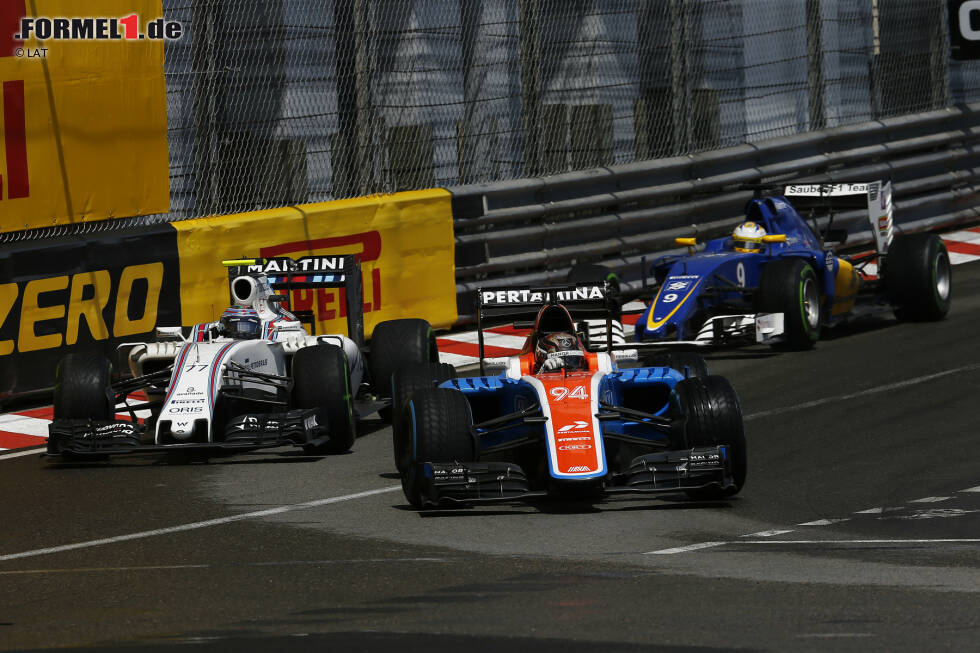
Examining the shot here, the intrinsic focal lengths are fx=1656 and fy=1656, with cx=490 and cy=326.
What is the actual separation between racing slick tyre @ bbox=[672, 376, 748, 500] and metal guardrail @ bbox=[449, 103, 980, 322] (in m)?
6.93

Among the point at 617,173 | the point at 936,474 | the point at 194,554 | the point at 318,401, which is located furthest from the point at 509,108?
the point at 194,554

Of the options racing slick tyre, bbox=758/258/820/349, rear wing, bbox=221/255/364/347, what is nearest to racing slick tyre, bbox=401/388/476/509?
rear wing, bbox=221/255/364/347

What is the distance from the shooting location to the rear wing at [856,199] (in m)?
16.4

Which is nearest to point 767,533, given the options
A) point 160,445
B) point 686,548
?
point 686,548

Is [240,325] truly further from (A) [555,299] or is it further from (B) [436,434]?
(B) [436,434]

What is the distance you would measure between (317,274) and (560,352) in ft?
10.1

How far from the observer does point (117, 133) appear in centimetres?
1427

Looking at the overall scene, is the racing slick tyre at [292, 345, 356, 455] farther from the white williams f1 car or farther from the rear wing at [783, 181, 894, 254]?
the rear wing at [783, 181, 894, 254]

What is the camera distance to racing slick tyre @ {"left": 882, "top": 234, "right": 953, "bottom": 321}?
1586 cm

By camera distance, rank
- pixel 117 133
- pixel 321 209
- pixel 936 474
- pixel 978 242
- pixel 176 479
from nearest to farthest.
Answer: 1. pixel 936 474
2. pixel 176 479
3. pixel 117 133
4. pixel 321 209
5. pixel 978 242

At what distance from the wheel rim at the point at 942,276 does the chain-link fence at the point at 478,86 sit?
383 centimetres

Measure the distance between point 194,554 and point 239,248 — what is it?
6.72m

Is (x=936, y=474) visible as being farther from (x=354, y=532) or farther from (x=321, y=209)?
(x=321, y=209)

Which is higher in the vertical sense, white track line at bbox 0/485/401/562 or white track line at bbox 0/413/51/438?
white track line at bbox 0/413/51/438
